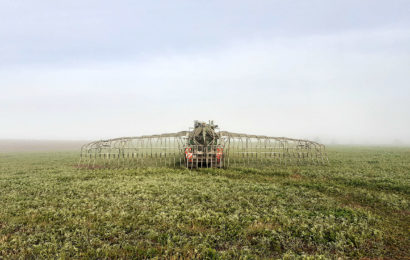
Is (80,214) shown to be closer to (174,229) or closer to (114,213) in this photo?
(114,213)

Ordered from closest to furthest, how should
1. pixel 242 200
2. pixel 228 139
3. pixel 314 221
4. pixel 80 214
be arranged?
pixel 314 221, pixel 80 214, pixel 242 200, pixel 228 139

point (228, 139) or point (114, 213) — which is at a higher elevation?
point (228, 139)

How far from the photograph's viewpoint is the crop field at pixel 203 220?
5816 millimetres

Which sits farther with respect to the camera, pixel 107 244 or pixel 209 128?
pixel 209 128

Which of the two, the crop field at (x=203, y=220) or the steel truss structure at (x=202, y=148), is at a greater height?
the steel truss structure at (x=202, y=148)

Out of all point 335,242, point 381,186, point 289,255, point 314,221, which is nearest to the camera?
point 289,255

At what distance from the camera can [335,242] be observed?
20.6 feet

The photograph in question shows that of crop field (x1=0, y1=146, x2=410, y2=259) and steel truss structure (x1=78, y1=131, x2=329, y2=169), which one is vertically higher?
steel truss structure (x1=78, y1=131, x2=329, y2=169)

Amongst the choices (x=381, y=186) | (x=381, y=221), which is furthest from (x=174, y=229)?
(x=381, y=186)

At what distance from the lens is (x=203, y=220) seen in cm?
768

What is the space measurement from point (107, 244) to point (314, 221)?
24.3 feet

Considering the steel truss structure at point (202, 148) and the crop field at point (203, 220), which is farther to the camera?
the steel truss structure at point (202, 148)

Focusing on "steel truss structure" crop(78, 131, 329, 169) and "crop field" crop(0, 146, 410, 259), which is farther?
"steel truss structure" crop(78, 131, 329, 169)

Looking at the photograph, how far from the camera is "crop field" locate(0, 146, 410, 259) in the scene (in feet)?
19.1
